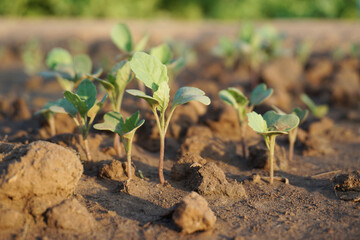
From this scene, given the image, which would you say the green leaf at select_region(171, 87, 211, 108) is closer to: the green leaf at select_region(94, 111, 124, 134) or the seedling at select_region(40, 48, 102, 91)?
the green leaf at select_region(94, 111, 124, 134)

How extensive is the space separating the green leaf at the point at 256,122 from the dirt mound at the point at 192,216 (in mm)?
538

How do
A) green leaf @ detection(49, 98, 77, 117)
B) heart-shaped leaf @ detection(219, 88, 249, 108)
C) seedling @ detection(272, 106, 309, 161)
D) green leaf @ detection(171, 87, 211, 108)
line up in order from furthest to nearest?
seedling @ detection(272, 106, 309, 161)
heart-shaped leaf @ detection(219, 88, 249, 108)
green leaf @ detection(49, 98, 77, 117)
green leaf @ detection(171, 87, 211, 108)

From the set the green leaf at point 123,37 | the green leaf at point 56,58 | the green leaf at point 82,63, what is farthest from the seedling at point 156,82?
the green leaf at point 56,58

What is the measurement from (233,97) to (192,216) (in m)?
1.07

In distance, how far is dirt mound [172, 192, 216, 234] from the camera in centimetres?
177

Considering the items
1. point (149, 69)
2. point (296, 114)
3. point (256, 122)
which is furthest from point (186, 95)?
point (296, 114)

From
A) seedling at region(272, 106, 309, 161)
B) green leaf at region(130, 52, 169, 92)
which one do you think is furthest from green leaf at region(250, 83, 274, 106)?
green leaf at region(130, 52, 169, 92)

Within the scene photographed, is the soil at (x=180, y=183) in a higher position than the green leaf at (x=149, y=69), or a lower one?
lower

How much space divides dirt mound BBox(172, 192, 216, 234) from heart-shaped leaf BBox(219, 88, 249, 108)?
0.93 m

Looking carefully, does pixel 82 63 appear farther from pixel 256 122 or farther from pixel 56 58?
pixel 256 122

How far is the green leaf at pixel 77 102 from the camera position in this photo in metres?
2.15

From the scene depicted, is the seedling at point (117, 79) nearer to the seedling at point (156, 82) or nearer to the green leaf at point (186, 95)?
the seedling at point (156, 82)

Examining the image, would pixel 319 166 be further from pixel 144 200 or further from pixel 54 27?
pixel 54 27

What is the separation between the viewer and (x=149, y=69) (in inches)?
83.0
